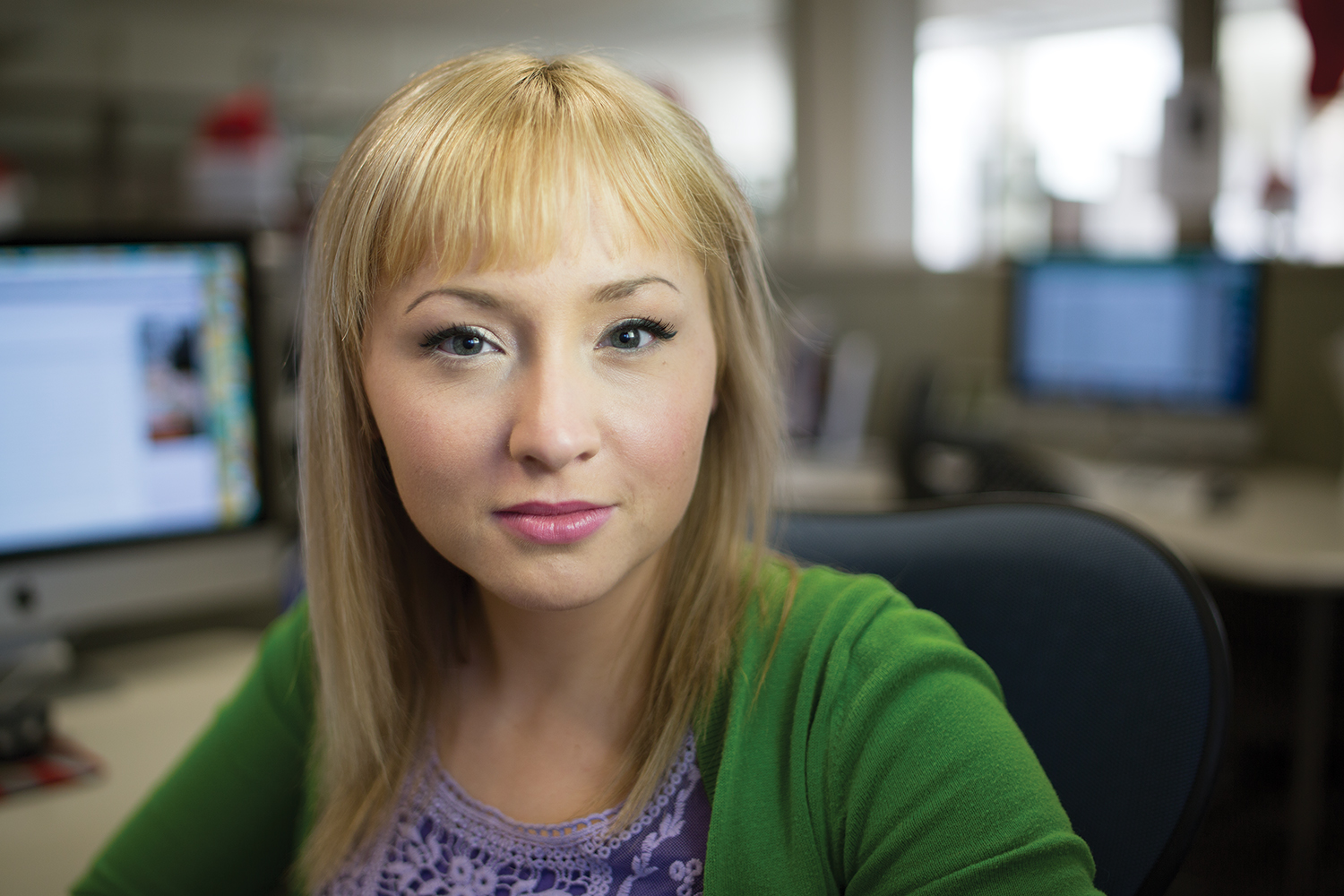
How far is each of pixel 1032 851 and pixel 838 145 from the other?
13.7 ft

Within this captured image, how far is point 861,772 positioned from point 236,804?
51cm

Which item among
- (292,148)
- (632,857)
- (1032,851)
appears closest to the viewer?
(1032,851)

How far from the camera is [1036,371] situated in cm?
273

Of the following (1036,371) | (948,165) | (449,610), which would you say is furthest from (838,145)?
(449,610)

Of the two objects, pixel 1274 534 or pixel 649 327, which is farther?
pixel 1274 534

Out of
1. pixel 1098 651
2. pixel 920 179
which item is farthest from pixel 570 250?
pixel 920 179

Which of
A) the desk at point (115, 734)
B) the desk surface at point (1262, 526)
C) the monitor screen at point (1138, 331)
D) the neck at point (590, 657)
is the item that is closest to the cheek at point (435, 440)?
the neck at point (590, 657)

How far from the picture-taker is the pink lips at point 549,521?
2.03ft

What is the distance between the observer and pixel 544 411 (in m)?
0.60

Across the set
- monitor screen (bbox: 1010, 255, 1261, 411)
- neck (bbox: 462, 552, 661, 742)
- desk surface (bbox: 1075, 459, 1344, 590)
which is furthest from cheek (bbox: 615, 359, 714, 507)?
monitor screen (bbox: 1010, 255, 1261, 411)

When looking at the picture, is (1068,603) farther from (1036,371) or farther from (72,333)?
(1036,371)

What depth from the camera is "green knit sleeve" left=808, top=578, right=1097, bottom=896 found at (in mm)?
575

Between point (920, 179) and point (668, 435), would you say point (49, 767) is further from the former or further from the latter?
point (920, 179)

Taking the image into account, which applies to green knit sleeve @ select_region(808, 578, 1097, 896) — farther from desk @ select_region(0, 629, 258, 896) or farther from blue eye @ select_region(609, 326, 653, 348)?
desk @ select_region(0, 629, 258, 896)
